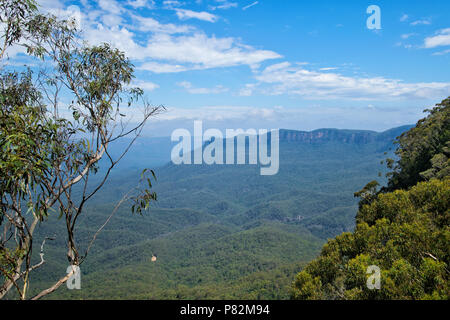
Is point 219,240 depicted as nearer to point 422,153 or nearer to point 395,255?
point 422,153

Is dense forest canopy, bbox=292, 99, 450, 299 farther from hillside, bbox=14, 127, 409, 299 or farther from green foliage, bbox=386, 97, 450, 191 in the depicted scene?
hillside, bbox=14, 127, 409, 299

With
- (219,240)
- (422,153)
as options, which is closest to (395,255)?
(422,153)

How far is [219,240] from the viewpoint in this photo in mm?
96625

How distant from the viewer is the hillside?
58875 mm

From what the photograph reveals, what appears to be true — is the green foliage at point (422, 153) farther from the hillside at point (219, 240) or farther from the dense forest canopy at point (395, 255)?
the hillside at point (219, 240)

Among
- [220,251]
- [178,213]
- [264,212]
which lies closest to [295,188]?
[264,212]

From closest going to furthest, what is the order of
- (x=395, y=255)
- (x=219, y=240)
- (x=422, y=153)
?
(x=395, y=255), (x=422, y=153), (x=219, y=240)

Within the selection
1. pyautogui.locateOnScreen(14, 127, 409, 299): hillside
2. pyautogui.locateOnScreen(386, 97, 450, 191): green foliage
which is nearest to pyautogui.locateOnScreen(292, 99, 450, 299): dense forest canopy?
pyautogui.locateOnScreen(386, 97, 450, 191): green foliage

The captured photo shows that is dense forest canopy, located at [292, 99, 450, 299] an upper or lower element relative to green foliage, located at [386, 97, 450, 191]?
lower

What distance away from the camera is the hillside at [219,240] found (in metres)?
58.9

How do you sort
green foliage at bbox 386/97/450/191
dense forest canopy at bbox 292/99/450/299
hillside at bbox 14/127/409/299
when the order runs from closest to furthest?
dense forest canopy at bbox 292/99/450/299
green foliage at bbox 386/97/450/191
hillside at bbox 14/127/409/299

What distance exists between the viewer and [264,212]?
139m
